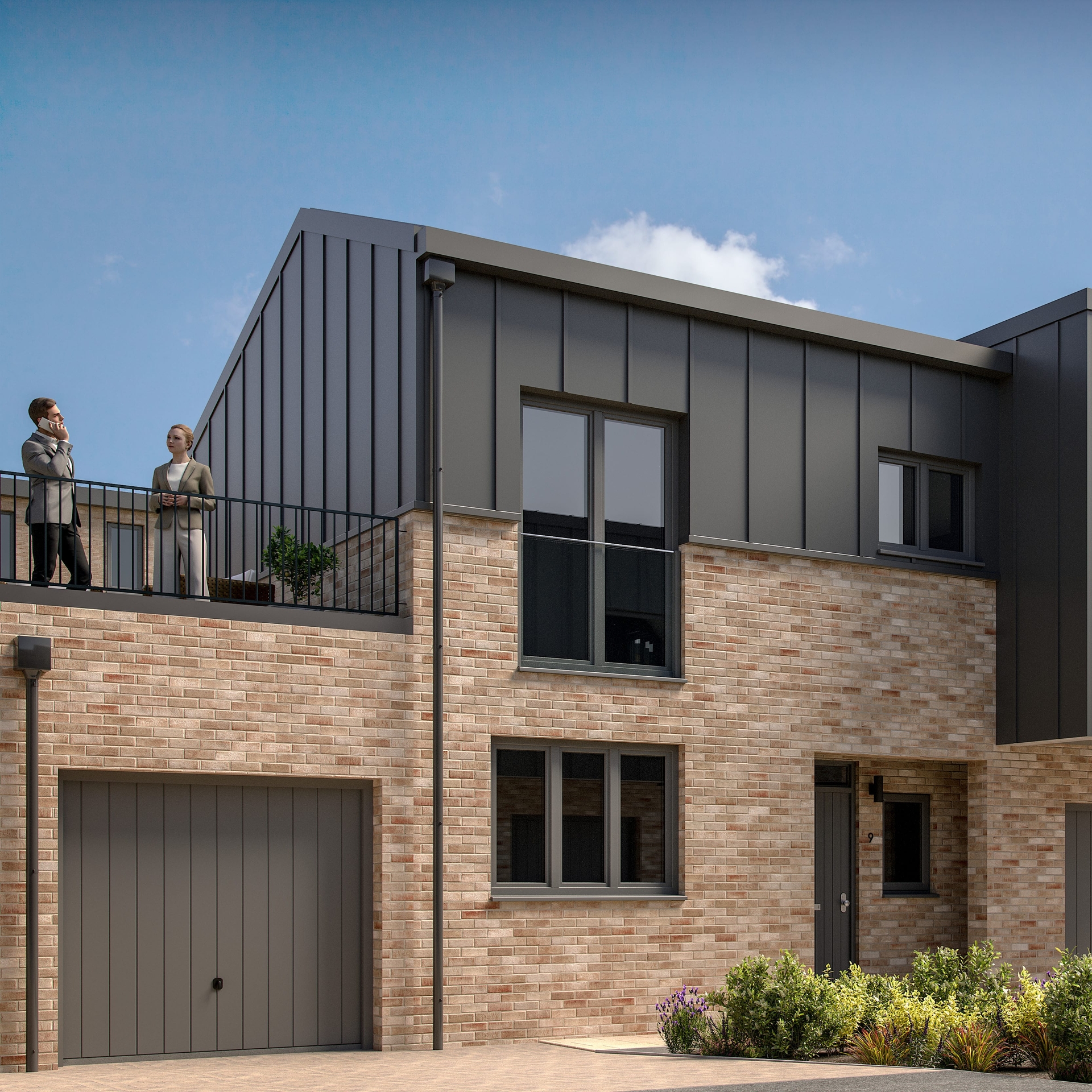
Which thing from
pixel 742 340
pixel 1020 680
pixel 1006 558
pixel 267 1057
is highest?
pixel 742 340

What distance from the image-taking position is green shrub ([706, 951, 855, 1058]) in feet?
33.3

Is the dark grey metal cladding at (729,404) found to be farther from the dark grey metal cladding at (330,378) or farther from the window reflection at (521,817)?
the window reflection at (521,817)

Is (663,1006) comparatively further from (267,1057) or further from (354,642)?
(354,642)

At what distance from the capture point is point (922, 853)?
1470cm

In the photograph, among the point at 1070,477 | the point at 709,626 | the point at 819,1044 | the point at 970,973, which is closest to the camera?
the point at 819,1044

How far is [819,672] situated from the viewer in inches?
531

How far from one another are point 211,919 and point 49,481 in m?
3.60

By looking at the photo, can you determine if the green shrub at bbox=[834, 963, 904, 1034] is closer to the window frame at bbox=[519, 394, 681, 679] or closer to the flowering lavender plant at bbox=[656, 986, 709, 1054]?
the flowering lavender plant at bbox=[656, 986, 709, 1054]

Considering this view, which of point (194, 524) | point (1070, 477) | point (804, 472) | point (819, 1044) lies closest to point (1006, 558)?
point (1070, 477)

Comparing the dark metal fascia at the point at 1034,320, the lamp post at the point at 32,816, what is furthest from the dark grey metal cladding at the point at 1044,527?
the lamp post at the point at 32,816

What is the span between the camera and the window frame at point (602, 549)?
40.2 ft

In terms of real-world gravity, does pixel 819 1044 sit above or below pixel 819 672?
below

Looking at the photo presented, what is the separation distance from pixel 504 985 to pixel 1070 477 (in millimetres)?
Result: 7583

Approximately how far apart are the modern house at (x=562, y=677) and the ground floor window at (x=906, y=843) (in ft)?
0.15
